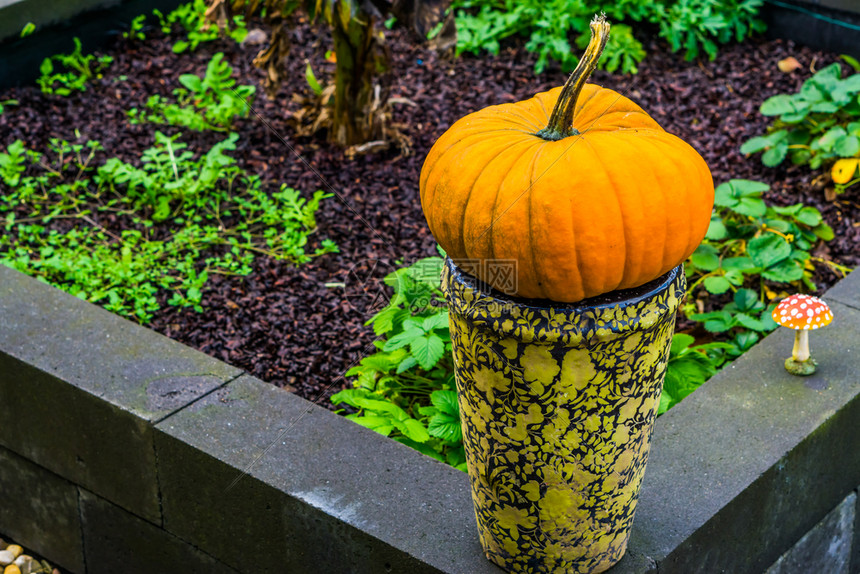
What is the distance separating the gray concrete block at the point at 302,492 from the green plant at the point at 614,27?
3549 mm

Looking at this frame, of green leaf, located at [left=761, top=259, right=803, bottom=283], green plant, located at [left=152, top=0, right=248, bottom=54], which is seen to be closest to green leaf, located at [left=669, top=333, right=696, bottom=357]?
green leaf, located at [left=761, top=259, right=803, bottom=283]

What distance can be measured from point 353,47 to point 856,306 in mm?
2781

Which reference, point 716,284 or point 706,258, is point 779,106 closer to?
point 706,258

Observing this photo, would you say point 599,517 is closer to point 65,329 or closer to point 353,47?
point 65,329

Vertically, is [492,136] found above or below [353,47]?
above

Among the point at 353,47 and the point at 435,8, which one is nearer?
the point at 435,8

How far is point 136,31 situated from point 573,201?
5354 millimetres

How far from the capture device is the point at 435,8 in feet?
15.1

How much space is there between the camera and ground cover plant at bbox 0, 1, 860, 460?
372 centimetres

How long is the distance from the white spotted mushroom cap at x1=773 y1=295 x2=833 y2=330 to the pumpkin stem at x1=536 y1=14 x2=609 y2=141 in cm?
130

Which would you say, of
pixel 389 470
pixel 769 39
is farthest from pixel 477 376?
pixel 769 39

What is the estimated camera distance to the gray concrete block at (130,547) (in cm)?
313

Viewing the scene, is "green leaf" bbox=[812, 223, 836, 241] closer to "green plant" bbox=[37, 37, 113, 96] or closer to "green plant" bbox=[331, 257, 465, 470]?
"green plant" bbox=[331, 257, 465, 470]

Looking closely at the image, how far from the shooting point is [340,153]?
17.0 ft
